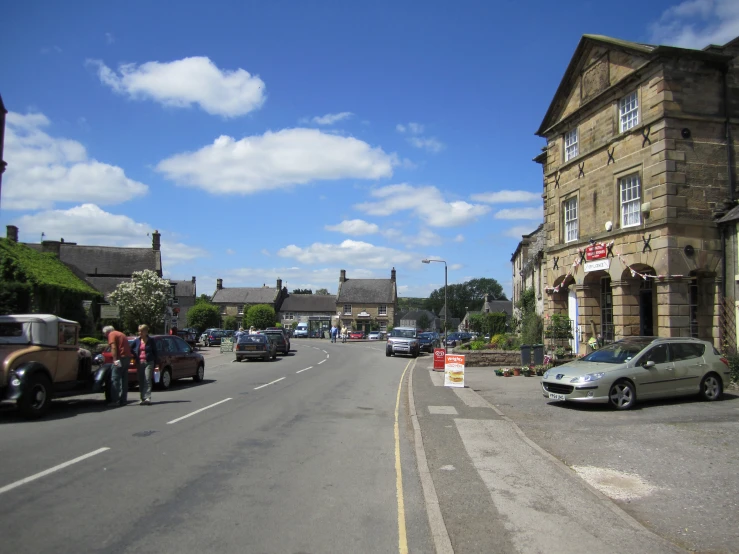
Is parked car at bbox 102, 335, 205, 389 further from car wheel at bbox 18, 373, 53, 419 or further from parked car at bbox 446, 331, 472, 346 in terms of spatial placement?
parked car at bbox 446, 331, 472, 346

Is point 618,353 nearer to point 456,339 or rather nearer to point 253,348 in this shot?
point 253,348

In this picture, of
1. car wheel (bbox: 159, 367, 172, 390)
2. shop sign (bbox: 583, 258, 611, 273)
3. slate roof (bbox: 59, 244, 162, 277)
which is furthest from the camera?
slate roof (bbox: 59, 244, 162, 277)

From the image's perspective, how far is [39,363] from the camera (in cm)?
1084

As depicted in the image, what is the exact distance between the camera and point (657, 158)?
17.4 meters

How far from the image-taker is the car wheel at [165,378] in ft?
52.2

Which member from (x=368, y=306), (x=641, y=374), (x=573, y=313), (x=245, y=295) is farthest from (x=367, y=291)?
(x=641, y=374)

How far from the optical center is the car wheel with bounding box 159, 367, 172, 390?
15.9 m

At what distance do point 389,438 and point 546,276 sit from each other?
1794cm

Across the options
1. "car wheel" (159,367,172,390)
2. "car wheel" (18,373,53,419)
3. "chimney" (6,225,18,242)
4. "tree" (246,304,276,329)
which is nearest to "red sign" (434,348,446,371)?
"car wheel" (159,367,172,390)

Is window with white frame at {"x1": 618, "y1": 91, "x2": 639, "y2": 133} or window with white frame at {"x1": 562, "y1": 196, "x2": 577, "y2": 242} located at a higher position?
window with white frame at {"x1": 618, "y1": 91, "x2": 639, "y2": 133}

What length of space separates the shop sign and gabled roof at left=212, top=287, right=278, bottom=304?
259 feet

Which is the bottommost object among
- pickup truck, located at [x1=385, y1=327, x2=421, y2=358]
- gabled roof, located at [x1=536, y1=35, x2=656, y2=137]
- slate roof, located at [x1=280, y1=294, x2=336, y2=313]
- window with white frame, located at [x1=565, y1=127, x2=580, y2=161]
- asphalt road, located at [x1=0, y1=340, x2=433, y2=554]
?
pickup truck, located at [x1=385, y1=327, x2=421, y2=358]

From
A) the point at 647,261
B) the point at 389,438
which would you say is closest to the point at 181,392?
the point at 389,438

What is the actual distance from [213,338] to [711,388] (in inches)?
1731
